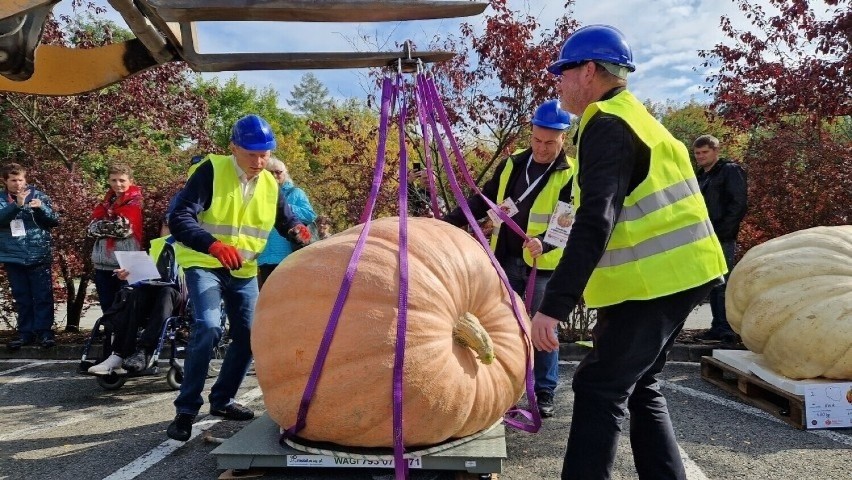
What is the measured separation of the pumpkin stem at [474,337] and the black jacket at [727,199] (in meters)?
4.04

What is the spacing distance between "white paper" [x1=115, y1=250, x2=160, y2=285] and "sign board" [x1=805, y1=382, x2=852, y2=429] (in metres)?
4.95

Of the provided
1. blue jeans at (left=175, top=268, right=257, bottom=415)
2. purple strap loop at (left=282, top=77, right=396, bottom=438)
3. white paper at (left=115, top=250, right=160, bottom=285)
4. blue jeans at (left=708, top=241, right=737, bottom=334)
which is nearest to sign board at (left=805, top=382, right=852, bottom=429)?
blue jeans at (left=708, top=241, right=737, bottom=334)

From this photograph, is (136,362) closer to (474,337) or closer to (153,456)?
(153,456)

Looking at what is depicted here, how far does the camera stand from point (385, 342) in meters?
2.73

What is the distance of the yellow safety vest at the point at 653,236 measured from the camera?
2336 millimetres

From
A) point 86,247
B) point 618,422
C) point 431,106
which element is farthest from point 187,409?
point 86,247

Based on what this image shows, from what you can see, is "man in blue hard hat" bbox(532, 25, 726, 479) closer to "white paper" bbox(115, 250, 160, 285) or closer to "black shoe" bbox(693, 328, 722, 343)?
"white paper" bbox(115, 250, 160, 285)

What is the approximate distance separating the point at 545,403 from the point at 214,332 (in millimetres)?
2162

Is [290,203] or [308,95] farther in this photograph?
[308,95]

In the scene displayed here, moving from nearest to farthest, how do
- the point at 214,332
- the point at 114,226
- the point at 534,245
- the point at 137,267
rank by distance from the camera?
the point at 214,332
the point at 534,245
the point at 137,267
the point at 114,226

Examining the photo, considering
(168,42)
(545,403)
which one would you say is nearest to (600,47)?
(168,42)

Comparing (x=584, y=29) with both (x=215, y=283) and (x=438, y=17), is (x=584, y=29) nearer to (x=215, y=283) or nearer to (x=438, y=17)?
(x=438, y=17)

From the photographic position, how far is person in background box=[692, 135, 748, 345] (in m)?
6.13

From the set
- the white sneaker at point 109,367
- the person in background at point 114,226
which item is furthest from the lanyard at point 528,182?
the person in background at point 114,226
